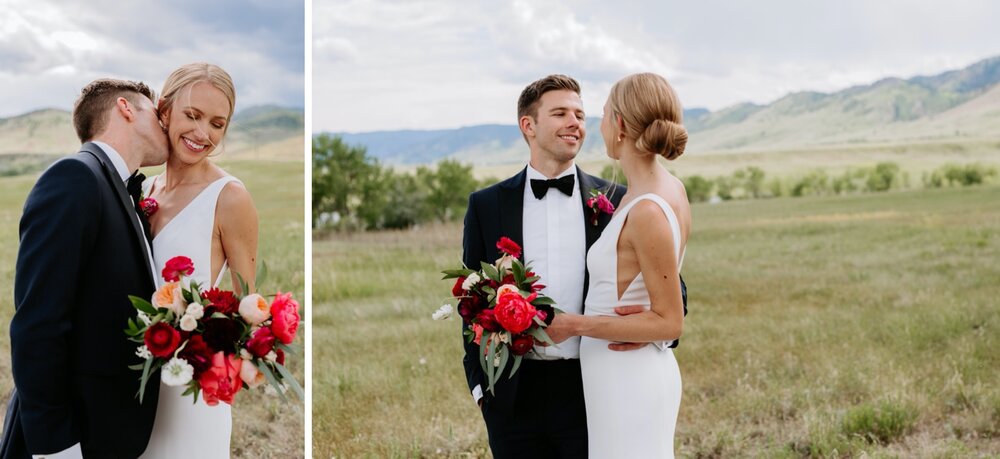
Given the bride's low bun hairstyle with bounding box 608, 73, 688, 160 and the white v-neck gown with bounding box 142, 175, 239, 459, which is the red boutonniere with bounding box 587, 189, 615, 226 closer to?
the bride's low bun hairstyle with bounding box 608, 73, 688, 160

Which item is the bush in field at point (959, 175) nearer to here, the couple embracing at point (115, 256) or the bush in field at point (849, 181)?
the bush in field at point (849, 181)

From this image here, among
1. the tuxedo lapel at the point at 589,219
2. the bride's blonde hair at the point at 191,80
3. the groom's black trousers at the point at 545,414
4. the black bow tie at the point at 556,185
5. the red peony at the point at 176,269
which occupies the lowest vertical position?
the groom's black trousers at the point at 545,414

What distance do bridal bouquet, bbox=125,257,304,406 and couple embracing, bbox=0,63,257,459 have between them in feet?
0.48

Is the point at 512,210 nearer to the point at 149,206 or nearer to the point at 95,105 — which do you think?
the point at 149,206

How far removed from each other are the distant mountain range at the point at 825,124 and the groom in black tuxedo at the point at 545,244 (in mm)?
19719

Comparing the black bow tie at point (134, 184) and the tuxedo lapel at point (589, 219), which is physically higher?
the black bow tie at point (134, 184)

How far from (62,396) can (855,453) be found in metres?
5.15

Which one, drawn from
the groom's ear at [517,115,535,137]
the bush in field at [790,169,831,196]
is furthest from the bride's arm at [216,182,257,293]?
the bush in field at [790,169,831,196]

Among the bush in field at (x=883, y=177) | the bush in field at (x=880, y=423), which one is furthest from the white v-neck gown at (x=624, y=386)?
the bush in field at (x=883, y=177)

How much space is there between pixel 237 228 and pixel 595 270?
134 cm

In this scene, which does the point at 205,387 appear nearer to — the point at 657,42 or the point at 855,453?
the point at 855,453

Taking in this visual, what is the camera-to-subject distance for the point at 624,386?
10.5 feet

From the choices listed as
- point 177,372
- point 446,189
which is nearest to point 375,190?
point 446,189

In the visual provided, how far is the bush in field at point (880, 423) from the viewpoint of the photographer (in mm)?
6465
